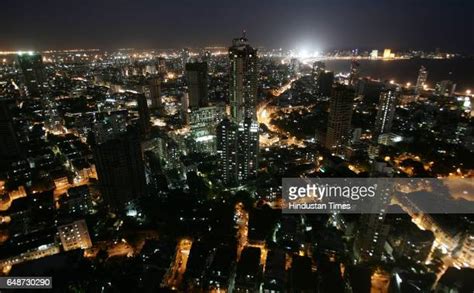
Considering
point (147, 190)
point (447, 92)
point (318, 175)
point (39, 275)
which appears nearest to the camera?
point (39, 275)

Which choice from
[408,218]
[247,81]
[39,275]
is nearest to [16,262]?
[39,275]

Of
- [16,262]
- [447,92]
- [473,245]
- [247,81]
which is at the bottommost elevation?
[16,262]

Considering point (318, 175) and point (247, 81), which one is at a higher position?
point (247, 81)

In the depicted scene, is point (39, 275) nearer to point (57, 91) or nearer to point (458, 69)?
point (57, 91)

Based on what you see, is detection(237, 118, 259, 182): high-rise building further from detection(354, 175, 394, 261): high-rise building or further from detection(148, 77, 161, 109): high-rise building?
detection(148, 77, 161, 109): high-rise building

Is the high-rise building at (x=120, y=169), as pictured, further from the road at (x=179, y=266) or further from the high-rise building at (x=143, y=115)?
the high-rise building at (x=143, y=115)

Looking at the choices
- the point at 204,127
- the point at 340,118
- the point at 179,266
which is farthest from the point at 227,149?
the point at 340,118

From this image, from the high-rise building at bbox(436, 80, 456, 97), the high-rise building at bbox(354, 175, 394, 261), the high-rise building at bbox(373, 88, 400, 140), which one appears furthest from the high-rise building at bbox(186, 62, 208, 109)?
the high-rise building at bbox(436, 80, 456, 97)
